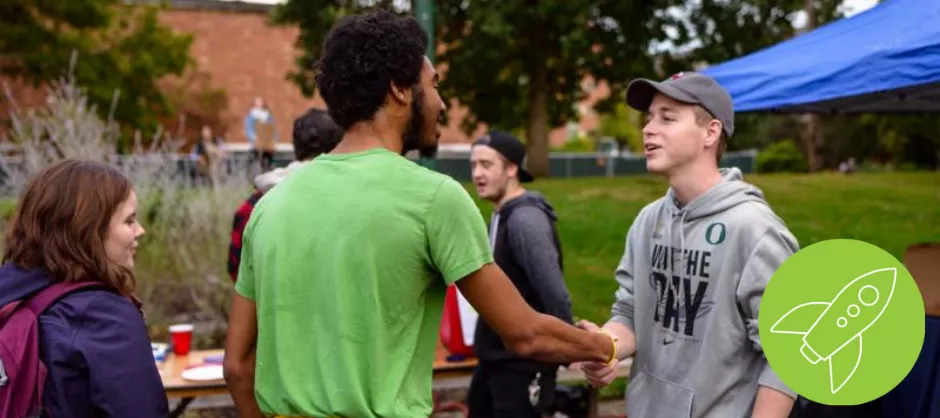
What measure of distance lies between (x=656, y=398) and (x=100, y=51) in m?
26.3

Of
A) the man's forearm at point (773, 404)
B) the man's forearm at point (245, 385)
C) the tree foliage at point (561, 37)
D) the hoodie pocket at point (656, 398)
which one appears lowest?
the hoodie pocket at point (656, 398)

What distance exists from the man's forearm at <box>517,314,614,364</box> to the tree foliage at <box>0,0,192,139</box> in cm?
2396

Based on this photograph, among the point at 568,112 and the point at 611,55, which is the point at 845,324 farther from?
the point at 568,112

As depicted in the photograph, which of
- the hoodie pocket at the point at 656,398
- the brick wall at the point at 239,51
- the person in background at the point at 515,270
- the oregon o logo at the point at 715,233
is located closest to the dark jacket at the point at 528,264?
the person in background at the point at 515,270

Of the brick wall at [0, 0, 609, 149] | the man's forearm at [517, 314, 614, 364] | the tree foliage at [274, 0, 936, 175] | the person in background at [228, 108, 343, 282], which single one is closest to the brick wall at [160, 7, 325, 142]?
the brick wall at [0, 0, 609, 149]

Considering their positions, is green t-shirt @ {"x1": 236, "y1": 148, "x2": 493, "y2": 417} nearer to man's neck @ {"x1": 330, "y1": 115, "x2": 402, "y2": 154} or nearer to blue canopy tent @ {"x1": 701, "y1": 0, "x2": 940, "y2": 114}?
man's neck @ {"x1": 330, "y1": 115, "x2": 402, "y2": 154}

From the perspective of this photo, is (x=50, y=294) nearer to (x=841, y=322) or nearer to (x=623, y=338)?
(x=623, y=338)

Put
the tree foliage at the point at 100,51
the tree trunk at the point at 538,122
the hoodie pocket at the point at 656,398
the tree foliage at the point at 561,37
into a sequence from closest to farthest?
the hoodie pocket at the point at 656,398 → the tree foliage at the point at 561,37 → the tree trunk at the point at 538,122 → the tree foliage at the point at 100,51

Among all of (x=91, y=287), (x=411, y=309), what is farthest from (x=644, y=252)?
(x=91, y=287)

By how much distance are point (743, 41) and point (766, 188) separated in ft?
16.7

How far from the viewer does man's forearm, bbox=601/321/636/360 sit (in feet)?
9.41

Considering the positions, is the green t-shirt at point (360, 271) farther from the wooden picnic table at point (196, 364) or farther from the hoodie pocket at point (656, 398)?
the wooden picnic table at point (196, 364)

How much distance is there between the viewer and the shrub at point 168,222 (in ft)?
25.1

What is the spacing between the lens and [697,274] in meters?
2.67
